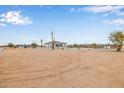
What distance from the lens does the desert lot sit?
493 cm

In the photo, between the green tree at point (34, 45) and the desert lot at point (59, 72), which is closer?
the desert lot at point (59, 72)

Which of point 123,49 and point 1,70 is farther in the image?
point 123,49

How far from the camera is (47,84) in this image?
193 inches

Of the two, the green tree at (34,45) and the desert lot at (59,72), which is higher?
the green tree at (34,45)

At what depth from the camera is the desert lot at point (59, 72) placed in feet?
16.2

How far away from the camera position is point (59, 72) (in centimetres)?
520

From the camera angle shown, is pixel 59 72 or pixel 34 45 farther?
pixel 34 45

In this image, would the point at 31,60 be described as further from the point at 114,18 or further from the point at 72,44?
the point at 114,18

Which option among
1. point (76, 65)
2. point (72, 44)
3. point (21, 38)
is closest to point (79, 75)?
point (76, 65)

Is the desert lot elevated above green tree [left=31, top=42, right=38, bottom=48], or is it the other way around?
green tree [left=31, top=42, right=38, bottom=48]

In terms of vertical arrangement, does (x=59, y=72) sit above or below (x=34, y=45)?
below

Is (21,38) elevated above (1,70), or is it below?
above

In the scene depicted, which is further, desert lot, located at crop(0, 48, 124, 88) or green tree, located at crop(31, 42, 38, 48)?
green tree, located at crop(31, 42, 38, 48)

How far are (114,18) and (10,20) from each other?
5.56ft
